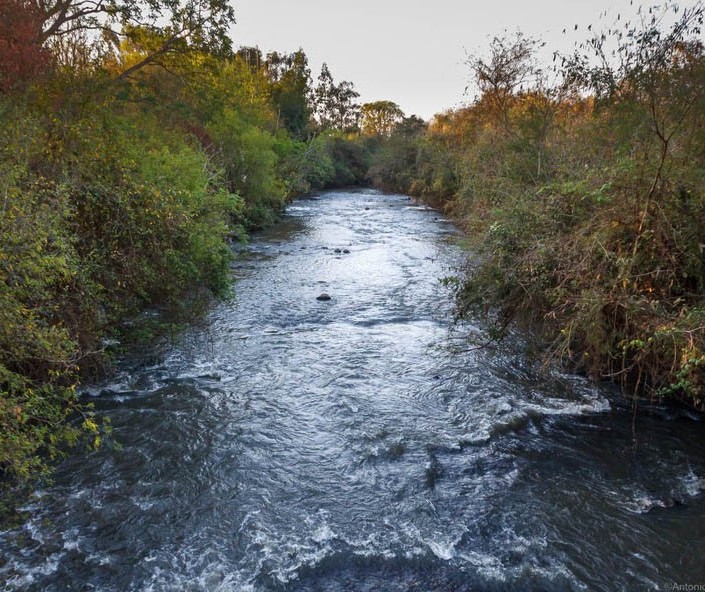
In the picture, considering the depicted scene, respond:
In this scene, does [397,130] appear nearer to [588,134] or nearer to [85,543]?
[588,134]

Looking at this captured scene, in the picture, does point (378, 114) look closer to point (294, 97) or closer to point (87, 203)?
point (294, 97)

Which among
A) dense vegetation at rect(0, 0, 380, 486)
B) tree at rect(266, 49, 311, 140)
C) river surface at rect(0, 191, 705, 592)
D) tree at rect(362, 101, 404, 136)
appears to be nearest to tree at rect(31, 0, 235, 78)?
dense vegetation at rect(0, 0, 380, 486)

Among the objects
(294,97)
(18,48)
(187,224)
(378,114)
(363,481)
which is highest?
(378,114)

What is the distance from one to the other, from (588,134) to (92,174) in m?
10.3

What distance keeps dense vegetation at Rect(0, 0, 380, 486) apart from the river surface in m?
0.92

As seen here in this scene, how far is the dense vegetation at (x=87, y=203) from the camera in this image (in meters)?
5.00

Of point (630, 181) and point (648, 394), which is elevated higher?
point (630, 181)

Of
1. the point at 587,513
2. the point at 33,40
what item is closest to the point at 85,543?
the point at 587,513

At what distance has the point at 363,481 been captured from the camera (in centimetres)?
610

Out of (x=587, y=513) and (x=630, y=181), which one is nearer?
(x=587, y=513)

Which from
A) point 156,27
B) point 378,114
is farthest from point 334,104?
point 156,27

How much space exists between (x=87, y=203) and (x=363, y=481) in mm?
5996

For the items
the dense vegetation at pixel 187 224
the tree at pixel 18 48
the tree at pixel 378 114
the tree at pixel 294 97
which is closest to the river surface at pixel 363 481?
the dense vegetation at pixel 187 224

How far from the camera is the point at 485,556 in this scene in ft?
16.0
